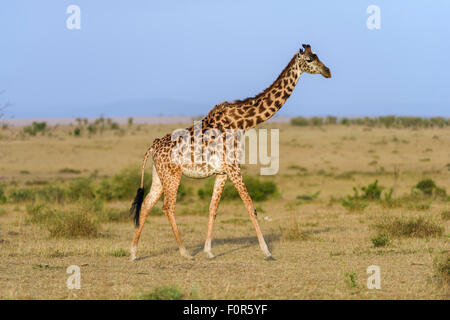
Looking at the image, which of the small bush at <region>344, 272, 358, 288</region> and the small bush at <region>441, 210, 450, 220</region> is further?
the small bush at <region>441, 210, 450, 220</region>

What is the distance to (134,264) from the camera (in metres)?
9.48

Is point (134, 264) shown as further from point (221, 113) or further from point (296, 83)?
point (296, 83)

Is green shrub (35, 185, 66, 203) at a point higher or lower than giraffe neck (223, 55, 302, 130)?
lower

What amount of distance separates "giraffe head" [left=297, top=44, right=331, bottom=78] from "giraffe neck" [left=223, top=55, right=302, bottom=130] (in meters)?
0.11

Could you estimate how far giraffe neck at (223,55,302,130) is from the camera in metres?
10.4

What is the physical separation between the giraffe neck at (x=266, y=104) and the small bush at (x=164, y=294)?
4.11m

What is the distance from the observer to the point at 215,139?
1010 cm

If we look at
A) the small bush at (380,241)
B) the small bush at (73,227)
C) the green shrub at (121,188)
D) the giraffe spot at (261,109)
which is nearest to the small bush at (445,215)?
the small bush at (380,241)

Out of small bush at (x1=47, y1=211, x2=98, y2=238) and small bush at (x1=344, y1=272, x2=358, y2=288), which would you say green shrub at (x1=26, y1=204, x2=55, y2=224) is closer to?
small bush at (x1=47, y1=211, x2=98, y2=238)

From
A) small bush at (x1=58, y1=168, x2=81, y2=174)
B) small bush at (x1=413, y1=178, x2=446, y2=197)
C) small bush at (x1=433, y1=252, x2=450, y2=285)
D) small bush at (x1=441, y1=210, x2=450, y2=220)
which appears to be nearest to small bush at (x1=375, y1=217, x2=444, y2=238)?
small bush at (x1=441, y1=210, x2=450, y2=220)

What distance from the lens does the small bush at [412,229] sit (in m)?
11.9
